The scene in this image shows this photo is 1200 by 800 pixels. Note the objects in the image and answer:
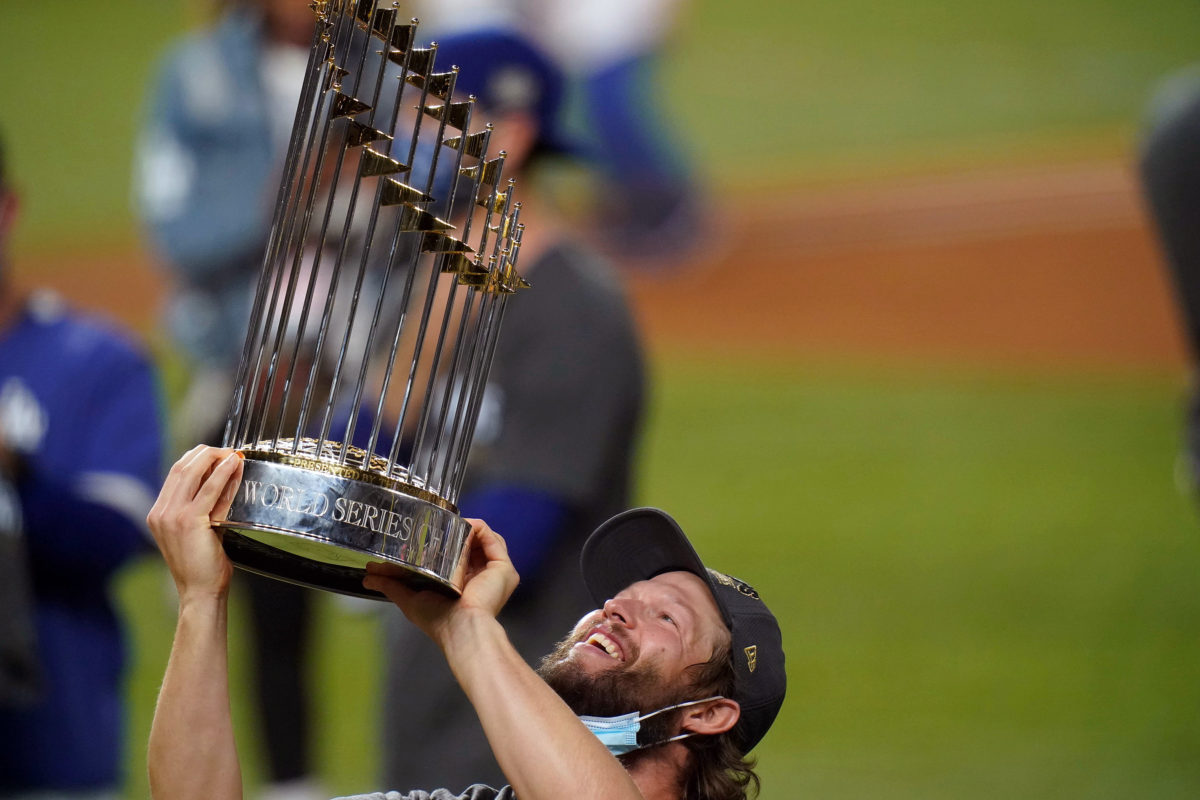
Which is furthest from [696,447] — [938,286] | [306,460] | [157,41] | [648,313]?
[306,460]

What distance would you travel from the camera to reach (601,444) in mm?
2801

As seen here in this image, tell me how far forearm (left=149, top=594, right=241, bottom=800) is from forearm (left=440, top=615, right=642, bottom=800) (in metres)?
0.26

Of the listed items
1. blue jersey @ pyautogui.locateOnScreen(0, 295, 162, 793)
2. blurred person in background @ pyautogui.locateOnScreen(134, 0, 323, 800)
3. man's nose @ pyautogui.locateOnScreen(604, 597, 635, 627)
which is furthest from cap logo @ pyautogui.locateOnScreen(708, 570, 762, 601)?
blurred person in background @ pyautogui.locateOnScreen(134, 0, 323, 800)

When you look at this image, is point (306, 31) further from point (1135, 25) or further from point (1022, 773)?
point (1135, 25)

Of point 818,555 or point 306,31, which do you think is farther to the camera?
point 818,555

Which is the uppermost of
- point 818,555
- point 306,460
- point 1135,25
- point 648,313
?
point 1135,25

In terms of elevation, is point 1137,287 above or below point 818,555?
above

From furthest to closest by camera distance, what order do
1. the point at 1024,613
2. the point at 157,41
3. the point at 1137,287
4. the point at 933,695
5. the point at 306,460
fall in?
1. the point at 157,41
2. the point at 1137,287
3. the point at 1024,613
4. the point at 933,695
5. the point at 306,460

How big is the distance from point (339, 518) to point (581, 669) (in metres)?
0.52

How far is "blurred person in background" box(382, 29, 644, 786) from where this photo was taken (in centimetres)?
272

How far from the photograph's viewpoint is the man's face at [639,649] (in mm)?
1971

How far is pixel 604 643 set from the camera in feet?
6.66

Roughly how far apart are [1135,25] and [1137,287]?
1.71 meters

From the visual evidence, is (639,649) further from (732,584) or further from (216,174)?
(216,174)
